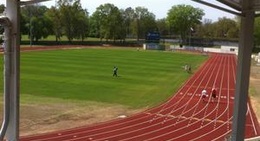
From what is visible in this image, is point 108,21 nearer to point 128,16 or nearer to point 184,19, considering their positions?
point 128,16

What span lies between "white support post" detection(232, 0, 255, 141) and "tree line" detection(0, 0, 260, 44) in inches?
2961

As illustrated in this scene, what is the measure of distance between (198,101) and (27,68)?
20.1 meters

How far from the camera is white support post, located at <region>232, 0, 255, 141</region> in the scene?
6.21 meters

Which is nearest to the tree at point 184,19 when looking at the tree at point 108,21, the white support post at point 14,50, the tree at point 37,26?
the tree at point 108,21

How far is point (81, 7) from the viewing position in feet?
358

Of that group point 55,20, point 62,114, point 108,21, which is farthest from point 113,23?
point 62,114

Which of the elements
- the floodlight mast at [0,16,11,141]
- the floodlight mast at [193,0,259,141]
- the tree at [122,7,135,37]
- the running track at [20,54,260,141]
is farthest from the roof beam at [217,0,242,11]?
the tree at [122,7,135,37]

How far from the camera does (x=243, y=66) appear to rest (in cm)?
627

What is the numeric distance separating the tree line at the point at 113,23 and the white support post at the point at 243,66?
75206 mm

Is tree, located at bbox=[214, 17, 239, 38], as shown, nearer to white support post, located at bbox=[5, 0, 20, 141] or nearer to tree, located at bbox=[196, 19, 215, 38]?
tree, located at bbox=[196, 19, 215, 38]

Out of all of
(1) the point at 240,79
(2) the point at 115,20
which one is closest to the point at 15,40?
(1) the point at 240,79

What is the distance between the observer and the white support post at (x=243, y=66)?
621 centimetres

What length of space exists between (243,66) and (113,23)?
107912mm

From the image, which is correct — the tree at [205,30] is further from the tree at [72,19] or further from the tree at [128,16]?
the tree at [72,19]
